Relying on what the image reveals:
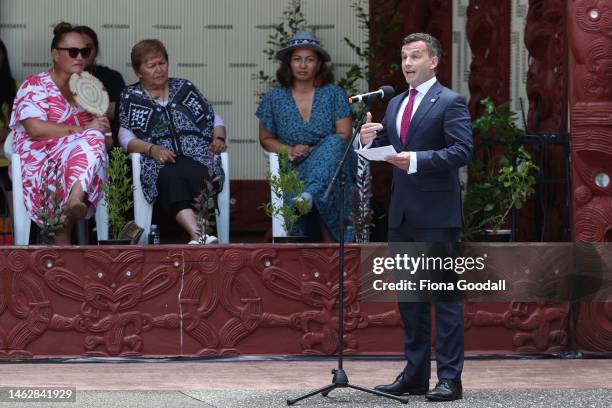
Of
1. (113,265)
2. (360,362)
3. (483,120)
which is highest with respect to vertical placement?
(483,120)

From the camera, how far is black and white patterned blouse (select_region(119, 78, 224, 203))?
33.9ft

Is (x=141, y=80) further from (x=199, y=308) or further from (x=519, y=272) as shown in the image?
(x=519, y=272)

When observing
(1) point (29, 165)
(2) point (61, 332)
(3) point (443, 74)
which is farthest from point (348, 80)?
(2) point (61, 332)

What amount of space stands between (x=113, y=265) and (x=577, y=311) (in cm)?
273

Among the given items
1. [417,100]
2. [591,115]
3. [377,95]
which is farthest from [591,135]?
[377,95]

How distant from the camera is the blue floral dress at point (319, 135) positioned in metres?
10.1

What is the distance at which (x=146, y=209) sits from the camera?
10141 millimetres

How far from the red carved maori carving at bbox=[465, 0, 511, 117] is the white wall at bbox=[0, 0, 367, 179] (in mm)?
868

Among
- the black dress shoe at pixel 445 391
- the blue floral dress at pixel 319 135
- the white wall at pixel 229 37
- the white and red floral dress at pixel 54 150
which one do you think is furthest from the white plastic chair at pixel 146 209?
the black dress shoe at pixel 445 391

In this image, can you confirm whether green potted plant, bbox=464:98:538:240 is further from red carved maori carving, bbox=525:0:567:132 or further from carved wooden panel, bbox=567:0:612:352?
carved wooden panel, bbox=567:0:612:352

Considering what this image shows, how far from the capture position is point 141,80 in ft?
34.6

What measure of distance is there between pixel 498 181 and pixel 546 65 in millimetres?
829

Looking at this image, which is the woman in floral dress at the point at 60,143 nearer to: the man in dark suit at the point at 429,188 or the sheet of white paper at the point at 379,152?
the man in dark suit at the point at 429,188

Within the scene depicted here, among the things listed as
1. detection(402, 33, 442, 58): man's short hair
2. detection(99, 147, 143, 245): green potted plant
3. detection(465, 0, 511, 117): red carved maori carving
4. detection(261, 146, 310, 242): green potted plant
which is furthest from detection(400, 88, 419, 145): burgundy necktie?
detection(465, 0, 511, 117): red carved maori carving
